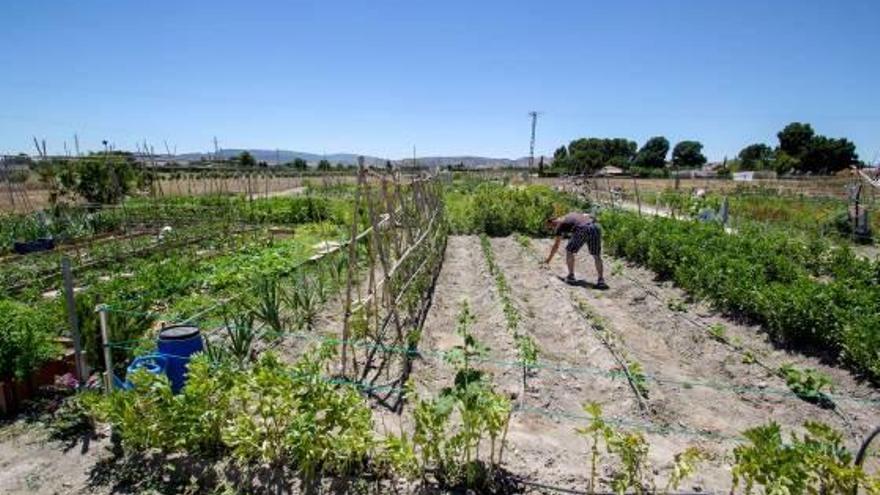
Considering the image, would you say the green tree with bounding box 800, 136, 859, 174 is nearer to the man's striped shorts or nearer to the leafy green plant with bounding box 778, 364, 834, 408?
the man's striped shorts

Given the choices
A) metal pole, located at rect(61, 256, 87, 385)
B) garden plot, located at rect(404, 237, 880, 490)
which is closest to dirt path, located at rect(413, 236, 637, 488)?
garden plot, located at rect(404, 237, 880, 490)

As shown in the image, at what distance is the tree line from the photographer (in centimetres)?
6556

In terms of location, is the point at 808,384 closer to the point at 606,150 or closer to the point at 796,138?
the point at 796,138

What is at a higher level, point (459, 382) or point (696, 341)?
point (459, 382)

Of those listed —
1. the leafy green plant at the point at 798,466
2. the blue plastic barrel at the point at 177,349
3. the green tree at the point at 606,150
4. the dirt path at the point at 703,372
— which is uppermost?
the green tree at the point at 606,150

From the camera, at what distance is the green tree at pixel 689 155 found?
9150 cm

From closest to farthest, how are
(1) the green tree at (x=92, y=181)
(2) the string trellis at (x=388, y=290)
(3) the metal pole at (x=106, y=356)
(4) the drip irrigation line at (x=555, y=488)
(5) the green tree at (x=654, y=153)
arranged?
(4) the drip irrigation line at (x=555, y=488), (3) the metal pole at (x=106, y=356), (2) the string trellis at (x=388, y=290), (1) the green tree at (x=92, y=181), (5) the green tree at (x=654, y=153)

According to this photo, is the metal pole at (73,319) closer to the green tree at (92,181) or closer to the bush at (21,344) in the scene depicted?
the bush at (21,344)

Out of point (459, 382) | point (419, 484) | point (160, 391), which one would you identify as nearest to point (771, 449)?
point (459, 382)

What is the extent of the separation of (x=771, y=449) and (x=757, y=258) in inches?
254

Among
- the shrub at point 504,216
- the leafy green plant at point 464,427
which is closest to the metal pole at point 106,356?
the leafy green plant at point 464,427

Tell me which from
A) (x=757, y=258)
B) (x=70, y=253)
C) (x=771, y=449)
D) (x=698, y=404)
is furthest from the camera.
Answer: (x=70, y=253)

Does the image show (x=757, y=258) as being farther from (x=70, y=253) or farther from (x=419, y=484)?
(x=70, y=253)

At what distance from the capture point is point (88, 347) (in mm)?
4551
